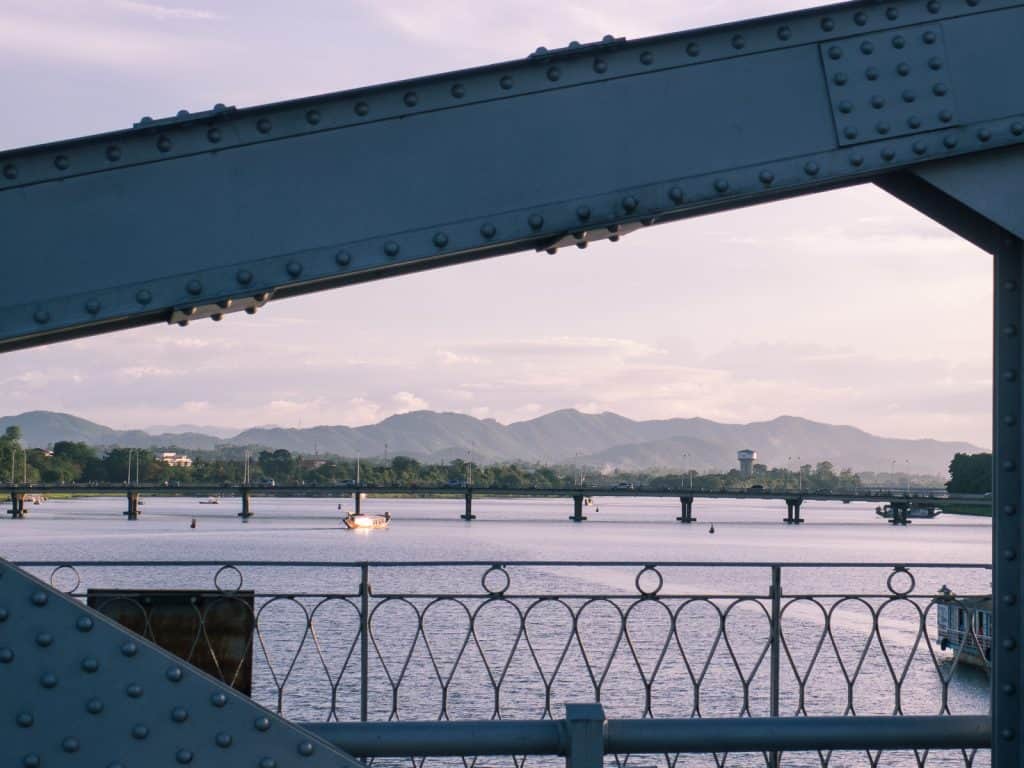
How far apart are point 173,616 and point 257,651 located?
111 feet

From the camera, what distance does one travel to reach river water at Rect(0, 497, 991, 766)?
11.5m

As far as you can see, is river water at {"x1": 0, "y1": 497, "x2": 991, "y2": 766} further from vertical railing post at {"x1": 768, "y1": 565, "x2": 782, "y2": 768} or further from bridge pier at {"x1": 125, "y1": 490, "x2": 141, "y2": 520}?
bridge pier at {"x1": 125, "y1": 490, "x2": 141, "y2": 520}

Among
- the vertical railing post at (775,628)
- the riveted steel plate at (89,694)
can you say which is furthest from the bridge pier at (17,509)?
the riveted steel plate at (89,694)

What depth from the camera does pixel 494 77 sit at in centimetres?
331

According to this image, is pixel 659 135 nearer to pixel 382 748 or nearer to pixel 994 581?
pixel 994 581

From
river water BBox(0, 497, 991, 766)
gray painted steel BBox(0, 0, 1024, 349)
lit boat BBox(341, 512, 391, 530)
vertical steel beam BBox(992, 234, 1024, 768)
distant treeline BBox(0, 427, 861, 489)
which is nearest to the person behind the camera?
gray painted steel BBox(0, 0, 1024, 349)

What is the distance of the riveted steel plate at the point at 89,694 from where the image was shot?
2.82m

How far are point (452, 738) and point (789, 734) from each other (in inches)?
Answer: 37.2

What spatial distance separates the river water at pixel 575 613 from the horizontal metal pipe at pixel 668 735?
3676 mm

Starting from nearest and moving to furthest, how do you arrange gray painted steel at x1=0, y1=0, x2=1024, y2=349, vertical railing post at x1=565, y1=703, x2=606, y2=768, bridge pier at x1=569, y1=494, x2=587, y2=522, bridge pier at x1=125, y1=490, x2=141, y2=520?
gray painted steel at x1=0, y1=0, x2=1024, y2=349 < vertical railing post at x1=565, y1=703, x2=606, y2=768 < bridge pier at x1=125, y1=490, x2=141, y2=520 < bridge pier at x1=569, y1=494, x2=587, y2=522

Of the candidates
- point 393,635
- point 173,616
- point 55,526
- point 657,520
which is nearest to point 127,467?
point 55,526

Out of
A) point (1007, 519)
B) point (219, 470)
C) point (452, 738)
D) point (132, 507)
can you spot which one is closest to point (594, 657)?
point (1007, 519)

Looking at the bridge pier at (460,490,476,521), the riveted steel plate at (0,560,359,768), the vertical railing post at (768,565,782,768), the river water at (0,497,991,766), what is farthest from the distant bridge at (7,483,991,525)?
the riveted steel plate at (0,560,359,768)

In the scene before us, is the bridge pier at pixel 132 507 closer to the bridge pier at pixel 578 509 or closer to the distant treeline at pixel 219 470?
the distant treeline at pixel 219 470
